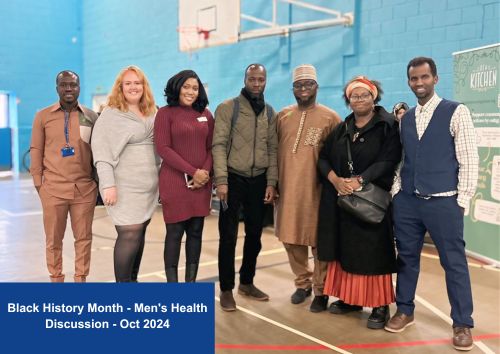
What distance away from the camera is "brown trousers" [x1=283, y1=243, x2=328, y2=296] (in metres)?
3.27

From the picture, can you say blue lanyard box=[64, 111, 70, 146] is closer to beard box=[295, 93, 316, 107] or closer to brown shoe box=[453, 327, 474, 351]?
beard box=[295, 93, 316, 107]

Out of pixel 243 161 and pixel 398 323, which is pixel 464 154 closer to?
pixel 398 323

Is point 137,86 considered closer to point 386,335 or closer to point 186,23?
point 386,335

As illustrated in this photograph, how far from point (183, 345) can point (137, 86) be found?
5.44ft

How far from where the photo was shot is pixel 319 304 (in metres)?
3.30

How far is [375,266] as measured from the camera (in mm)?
2936

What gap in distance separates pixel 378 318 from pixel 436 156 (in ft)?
3.41

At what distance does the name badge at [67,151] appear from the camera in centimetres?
303

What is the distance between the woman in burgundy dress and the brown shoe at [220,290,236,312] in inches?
17.7

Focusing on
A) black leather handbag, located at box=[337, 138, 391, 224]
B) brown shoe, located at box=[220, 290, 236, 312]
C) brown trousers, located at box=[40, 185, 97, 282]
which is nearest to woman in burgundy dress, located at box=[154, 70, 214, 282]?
brown shoe, located at box=[220, 290, 236, 312]

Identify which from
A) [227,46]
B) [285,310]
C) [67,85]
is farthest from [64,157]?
[227,46]

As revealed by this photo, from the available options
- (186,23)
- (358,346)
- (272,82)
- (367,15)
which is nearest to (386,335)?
(358,346)

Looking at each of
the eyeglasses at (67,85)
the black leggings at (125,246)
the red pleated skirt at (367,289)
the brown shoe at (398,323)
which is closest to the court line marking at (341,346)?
the brown shoe at (398,323)
